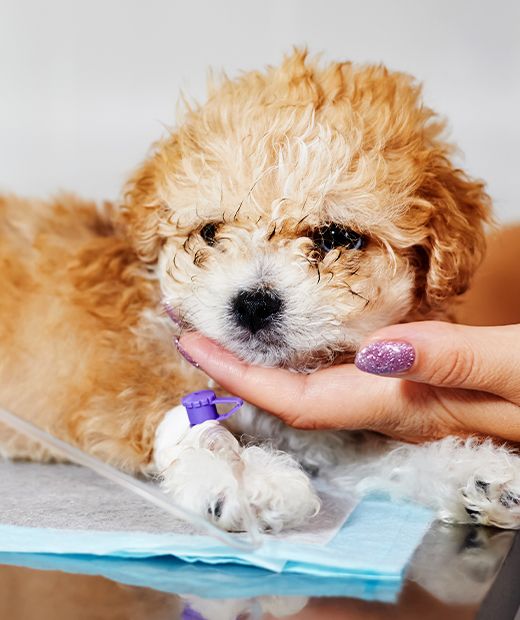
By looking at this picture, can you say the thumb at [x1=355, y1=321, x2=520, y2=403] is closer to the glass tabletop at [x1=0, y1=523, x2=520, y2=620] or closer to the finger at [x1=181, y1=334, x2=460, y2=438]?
the finger at [x1=181, y1=334, x2=460, y2=438]

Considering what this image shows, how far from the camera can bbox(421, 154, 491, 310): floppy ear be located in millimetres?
1990

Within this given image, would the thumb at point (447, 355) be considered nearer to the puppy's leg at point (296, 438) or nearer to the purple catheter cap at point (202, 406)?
the purple catheter cap at point (202, 406)

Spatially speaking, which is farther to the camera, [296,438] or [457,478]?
[296,438]

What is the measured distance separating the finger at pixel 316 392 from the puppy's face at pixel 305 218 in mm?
44

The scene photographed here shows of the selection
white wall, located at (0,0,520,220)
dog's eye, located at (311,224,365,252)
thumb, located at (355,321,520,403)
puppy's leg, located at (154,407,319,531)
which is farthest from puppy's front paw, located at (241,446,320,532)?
white wall, located at (0,0,520,220)

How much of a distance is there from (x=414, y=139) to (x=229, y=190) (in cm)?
47

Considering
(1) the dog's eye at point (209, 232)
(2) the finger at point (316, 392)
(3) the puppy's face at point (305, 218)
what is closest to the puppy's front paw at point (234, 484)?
(2) the finger at point (316, 392)

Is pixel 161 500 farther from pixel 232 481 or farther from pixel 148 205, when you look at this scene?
pixel 148 205

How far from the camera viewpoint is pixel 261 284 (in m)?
1.79

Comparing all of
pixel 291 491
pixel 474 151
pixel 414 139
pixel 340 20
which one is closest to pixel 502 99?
pixel 474 151

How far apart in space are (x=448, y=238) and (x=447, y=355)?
40cm

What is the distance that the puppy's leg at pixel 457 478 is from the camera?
1.71 metres

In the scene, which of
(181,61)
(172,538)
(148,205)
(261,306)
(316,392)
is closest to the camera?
(172,538)

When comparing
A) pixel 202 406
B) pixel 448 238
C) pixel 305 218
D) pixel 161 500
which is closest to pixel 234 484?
pixel 161 500
